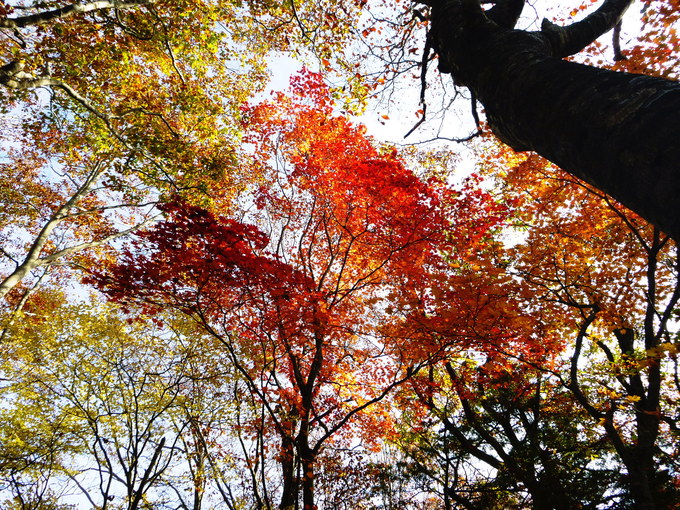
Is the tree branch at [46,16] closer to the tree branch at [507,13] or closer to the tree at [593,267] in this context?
the tree branch at [507,13]

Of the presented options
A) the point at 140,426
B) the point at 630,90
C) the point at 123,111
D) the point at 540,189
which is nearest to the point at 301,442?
the point at 140,426

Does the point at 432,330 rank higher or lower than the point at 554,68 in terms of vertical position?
higher

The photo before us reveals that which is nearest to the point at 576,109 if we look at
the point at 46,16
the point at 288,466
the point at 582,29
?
the point at 582,29

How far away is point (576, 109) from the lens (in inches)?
61.0

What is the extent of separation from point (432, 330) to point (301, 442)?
4123 mm

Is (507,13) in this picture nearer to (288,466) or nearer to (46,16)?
(46,16)

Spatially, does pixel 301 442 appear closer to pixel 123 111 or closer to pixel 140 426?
pixel 140 426

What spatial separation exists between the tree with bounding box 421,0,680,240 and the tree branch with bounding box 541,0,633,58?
1 centimetres

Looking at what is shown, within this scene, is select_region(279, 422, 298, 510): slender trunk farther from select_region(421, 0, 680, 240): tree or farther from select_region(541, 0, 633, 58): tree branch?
select_region(541, 0, 633, 58): tree branch

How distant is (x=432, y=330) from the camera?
27.1ft

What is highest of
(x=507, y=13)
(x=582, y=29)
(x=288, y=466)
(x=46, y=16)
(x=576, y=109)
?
(x=46, y=16)

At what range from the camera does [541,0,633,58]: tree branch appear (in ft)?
9.38

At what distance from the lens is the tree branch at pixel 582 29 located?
9.38ft

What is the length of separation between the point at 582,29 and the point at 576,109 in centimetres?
235
